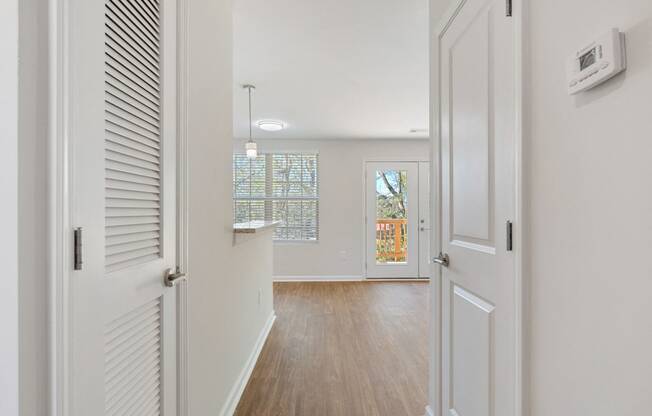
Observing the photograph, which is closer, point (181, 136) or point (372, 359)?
point (181, 136)

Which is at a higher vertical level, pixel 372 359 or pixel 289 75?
pixel 289 75

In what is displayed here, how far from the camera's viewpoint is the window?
595cm

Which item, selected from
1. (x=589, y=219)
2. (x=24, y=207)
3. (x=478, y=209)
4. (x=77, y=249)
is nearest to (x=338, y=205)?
(x=478, y=209)

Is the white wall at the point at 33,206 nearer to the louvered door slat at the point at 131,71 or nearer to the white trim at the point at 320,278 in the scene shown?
the louvered door slat at the point at 131,71

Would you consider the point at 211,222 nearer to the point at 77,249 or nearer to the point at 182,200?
the point at 182,200

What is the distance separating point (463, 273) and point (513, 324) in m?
0.42

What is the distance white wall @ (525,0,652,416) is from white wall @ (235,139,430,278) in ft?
16.3

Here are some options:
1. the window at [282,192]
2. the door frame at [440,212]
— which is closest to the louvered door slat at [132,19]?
the door frame at [440,212]

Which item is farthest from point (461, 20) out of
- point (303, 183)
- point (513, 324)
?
point (303, 183)

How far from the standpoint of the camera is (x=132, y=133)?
0.98 meters

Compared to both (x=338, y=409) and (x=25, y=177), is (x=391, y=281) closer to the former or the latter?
(x=338, y=409)

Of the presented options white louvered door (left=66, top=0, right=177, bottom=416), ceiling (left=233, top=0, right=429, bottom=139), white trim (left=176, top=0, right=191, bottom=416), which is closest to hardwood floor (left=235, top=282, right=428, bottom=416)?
white trim (left=176, top=0, right=191, bottom=416)

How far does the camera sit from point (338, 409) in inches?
82.2

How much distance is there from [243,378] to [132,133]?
187 cm
